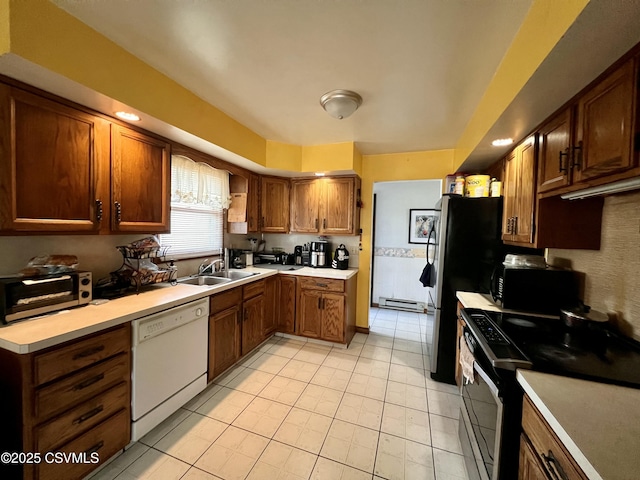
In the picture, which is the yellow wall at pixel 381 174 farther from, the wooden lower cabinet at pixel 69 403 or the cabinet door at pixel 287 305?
the wooden lower cabinet at pixel 69 403

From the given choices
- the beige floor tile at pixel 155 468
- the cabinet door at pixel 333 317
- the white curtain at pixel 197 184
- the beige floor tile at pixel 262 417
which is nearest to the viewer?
the beige floor tile at pixel 155 468

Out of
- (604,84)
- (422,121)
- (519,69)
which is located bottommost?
(604,84)

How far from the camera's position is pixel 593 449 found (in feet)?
2.12

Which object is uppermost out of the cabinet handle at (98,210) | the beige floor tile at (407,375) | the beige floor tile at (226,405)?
the cabinet handle at (98,210)

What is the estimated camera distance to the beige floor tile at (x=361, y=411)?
183 centimetres

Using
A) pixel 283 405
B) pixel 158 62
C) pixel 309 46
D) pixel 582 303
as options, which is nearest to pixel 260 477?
pixel 283 405

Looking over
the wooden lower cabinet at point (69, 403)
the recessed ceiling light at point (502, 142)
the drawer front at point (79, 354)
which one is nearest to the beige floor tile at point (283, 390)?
the wooden lower cabinet at point (69, 403)

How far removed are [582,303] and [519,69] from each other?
4.67 ft

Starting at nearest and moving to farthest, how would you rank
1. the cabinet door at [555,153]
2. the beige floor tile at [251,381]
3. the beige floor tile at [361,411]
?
1. the cabinet door at [555,153]
2. the beige floor tile at [361,411]
3. the beige floor tile at [251,381]

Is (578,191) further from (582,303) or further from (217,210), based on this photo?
(217,210)

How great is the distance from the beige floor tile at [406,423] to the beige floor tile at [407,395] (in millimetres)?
57

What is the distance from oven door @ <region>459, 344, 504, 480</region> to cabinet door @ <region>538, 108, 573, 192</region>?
1119 mm

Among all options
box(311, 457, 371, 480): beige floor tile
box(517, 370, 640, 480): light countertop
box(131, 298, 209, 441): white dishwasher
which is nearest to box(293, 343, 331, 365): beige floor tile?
box(131, 298, 209, 441): white dishwasher

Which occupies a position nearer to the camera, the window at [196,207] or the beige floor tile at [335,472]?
the beige floor tile at [335,472]
